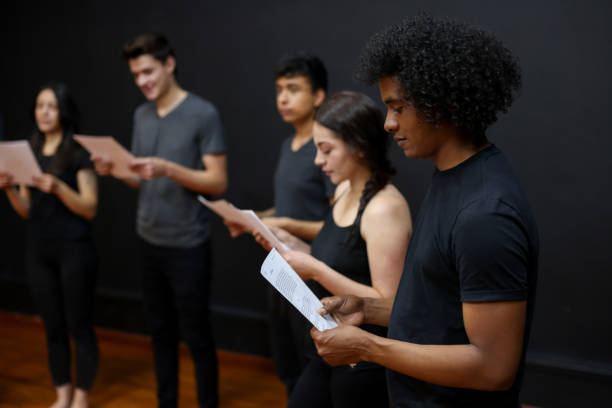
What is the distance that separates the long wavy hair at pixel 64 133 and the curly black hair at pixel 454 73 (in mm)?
2014

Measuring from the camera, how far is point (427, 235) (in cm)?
104

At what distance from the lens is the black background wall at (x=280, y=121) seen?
2.45m

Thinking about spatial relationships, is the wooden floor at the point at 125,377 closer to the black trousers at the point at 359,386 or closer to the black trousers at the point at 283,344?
the black trousers at the point at 283,344

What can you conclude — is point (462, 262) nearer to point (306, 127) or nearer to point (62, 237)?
point (306, 127)

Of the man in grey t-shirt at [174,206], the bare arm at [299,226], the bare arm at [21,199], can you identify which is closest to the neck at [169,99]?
the man in grey t-shirt at [174,206]

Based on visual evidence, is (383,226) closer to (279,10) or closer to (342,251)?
(342,251)

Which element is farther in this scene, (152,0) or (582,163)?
(152,0)

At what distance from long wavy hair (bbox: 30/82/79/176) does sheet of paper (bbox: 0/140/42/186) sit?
11 cm

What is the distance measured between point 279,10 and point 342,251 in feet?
6.62

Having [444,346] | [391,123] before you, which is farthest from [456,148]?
[444,346]

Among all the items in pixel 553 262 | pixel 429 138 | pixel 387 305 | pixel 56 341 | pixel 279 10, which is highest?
pixel 279 10

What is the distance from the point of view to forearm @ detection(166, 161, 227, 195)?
232cm

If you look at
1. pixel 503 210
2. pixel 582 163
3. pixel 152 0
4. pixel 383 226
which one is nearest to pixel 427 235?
pixel 503 210

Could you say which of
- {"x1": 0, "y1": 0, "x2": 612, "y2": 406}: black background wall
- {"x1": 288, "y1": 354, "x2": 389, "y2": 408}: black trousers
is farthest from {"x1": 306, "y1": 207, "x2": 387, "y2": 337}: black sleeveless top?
{"x1": 0, "y1": 0, "x2": 612, "y2": 406}: black background wall
